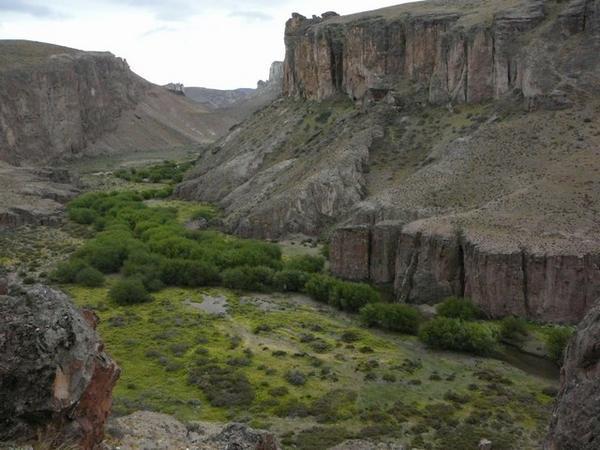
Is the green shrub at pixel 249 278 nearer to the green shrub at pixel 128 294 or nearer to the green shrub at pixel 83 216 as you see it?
the green shrub at pixel 128 294

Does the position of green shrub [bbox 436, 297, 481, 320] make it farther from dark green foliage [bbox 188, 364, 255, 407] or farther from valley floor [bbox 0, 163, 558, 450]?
dark green foliage [bbox 188, 364, 255, 407]

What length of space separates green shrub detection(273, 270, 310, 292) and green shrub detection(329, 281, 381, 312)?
3.99 m

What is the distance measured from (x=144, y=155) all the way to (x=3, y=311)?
14224cm

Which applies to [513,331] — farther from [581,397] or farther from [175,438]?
[581,397]

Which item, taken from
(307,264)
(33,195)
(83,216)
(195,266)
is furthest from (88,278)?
(33,195)

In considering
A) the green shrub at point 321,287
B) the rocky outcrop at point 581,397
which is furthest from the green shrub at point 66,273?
the rocky outcrop at point 581,397

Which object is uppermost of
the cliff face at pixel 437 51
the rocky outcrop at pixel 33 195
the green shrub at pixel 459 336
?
the cliff face at pixel 437 51

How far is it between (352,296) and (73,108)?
377 feet

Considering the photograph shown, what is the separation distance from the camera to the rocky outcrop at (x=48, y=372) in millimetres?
13970

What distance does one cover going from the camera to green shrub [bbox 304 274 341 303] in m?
47.6

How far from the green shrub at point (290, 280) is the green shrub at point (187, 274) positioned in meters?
5.07

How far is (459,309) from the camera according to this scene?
136ft

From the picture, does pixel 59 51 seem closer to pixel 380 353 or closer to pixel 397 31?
pixel 397 31

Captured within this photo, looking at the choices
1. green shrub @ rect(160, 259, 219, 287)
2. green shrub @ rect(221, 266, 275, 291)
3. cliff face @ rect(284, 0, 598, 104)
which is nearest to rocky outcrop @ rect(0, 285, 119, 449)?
green shrub @ rect(221, 266, 275, 291)
